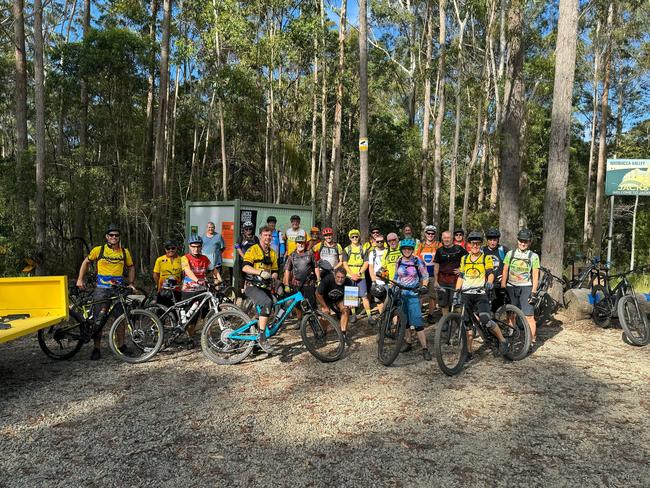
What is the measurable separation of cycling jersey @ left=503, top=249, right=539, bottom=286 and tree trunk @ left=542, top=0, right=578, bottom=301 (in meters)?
3.21

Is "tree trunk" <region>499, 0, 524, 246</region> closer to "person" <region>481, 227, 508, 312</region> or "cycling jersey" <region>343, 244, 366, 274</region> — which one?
"person" <region>481, 227, 508, 312</region>

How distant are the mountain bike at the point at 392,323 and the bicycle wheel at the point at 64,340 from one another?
380cm

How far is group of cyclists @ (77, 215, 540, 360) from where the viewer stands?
569 cm

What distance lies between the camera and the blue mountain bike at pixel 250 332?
221 inches

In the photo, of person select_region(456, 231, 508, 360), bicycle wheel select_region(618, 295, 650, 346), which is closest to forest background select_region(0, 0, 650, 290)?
bicycle wheel select_region(618, 295, 650, 346)

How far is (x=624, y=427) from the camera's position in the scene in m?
3.87

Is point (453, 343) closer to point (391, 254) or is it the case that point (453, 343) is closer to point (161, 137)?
Answer: point (391, 254)

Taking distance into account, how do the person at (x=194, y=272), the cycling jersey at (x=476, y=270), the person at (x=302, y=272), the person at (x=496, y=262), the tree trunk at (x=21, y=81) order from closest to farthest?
the cycling jersey at (x=476, y=270) < the person at (x=194, y=272) < the person at (x=302, y=272) < the person at (x=496, y=262) < the tree trunk at (x=21, y=81)

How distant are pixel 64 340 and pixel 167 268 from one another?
1.59 meters

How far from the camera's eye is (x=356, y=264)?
24.7 feet

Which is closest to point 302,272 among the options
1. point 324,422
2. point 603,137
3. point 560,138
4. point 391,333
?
point 391,333

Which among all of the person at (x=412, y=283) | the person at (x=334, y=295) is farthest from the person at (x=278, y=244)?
the person at (x=412, y=283)

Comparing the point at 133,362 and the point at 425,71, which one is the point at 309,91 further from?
the point at 133,362

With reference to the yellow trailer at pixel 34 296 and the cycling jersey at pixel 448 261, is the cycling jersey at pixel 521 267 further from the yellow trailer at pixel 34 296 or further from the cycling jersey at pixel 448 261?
the yellow trailer at pixel 34 296
